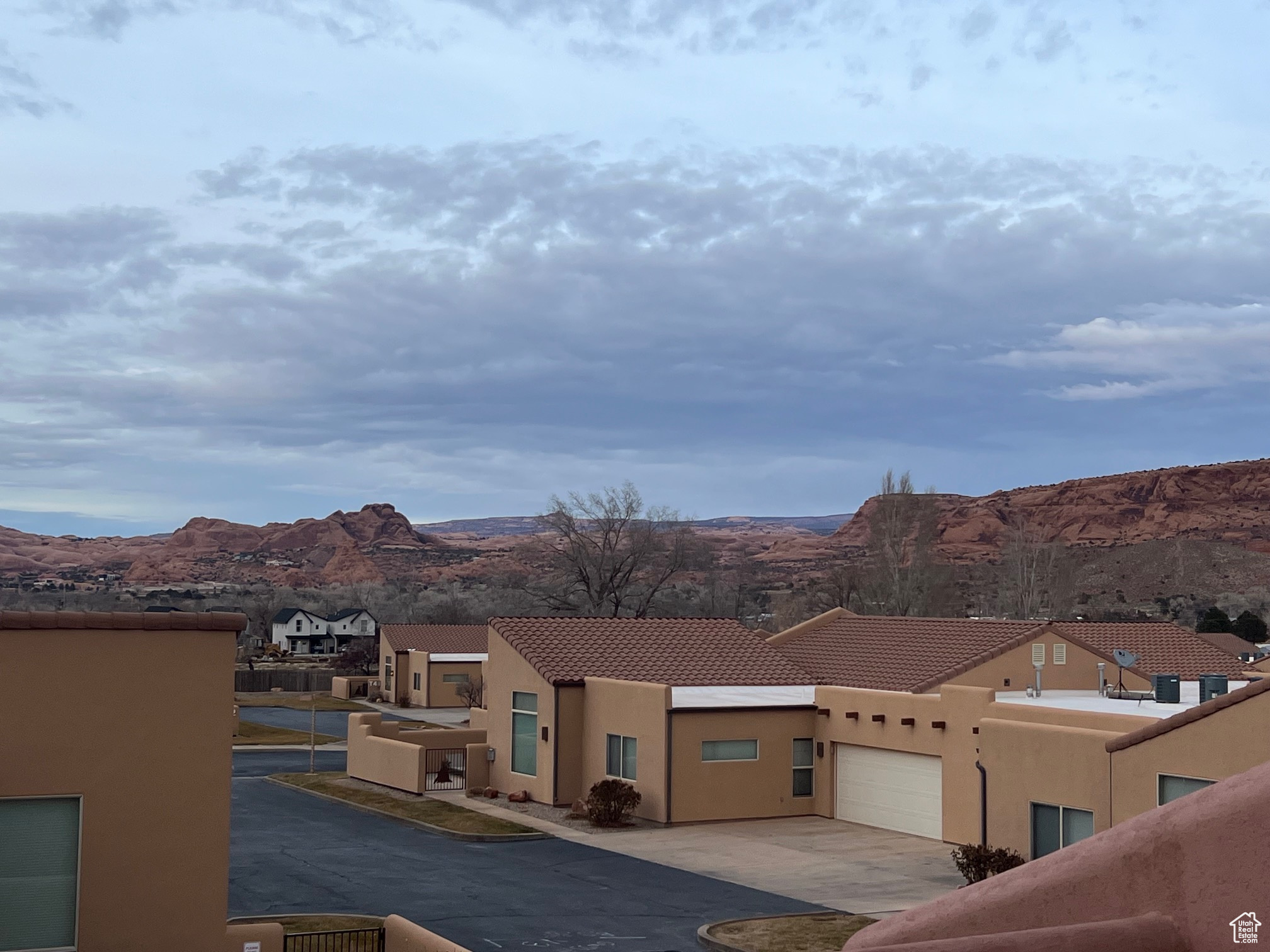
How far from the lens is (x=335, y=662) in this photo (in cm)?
9944

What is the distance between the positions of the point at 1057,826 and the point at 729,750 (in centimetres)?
1002

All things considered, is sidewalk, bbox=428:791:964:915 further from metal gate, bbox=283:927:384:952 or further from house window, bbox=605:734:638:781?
metal gate, bbox=283:927:384:952

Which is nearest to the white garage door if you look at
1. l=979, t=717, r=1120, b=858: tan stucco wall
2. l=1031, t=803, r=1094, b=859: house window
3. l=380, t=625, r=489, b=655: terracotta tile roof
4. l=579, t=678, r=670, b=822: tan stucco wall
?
l=979, t=717, r=1120, b=858: tan stucco wall

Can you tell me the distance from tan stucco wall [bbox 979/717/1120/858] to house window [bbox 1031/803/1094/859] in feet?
0.37

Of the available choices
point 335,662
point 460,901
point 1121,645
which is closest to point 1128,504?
point 335,662

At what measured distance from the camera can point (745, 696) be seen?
1310 inches

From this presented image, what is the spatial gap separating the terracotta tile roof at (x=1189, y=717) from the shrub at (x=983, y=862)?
281 cm

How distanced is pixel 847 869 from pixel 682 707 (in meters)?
7.01

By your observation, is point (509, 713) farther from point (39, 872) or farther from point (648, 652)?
point (39, 872)

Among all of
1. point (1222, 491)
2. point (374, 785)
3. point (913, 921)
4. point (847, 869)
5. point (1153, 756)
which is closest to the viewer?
point (913, 921)

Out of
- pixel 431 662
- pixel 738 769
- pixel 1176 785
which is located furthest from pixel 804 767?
pixel 431 662

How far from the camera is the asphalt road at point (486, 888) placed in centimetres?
2006

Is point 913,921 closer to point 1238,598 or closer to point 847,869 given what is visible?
point 847,869

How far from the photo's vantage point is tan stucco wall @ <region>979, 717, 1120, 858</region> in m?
22.2
